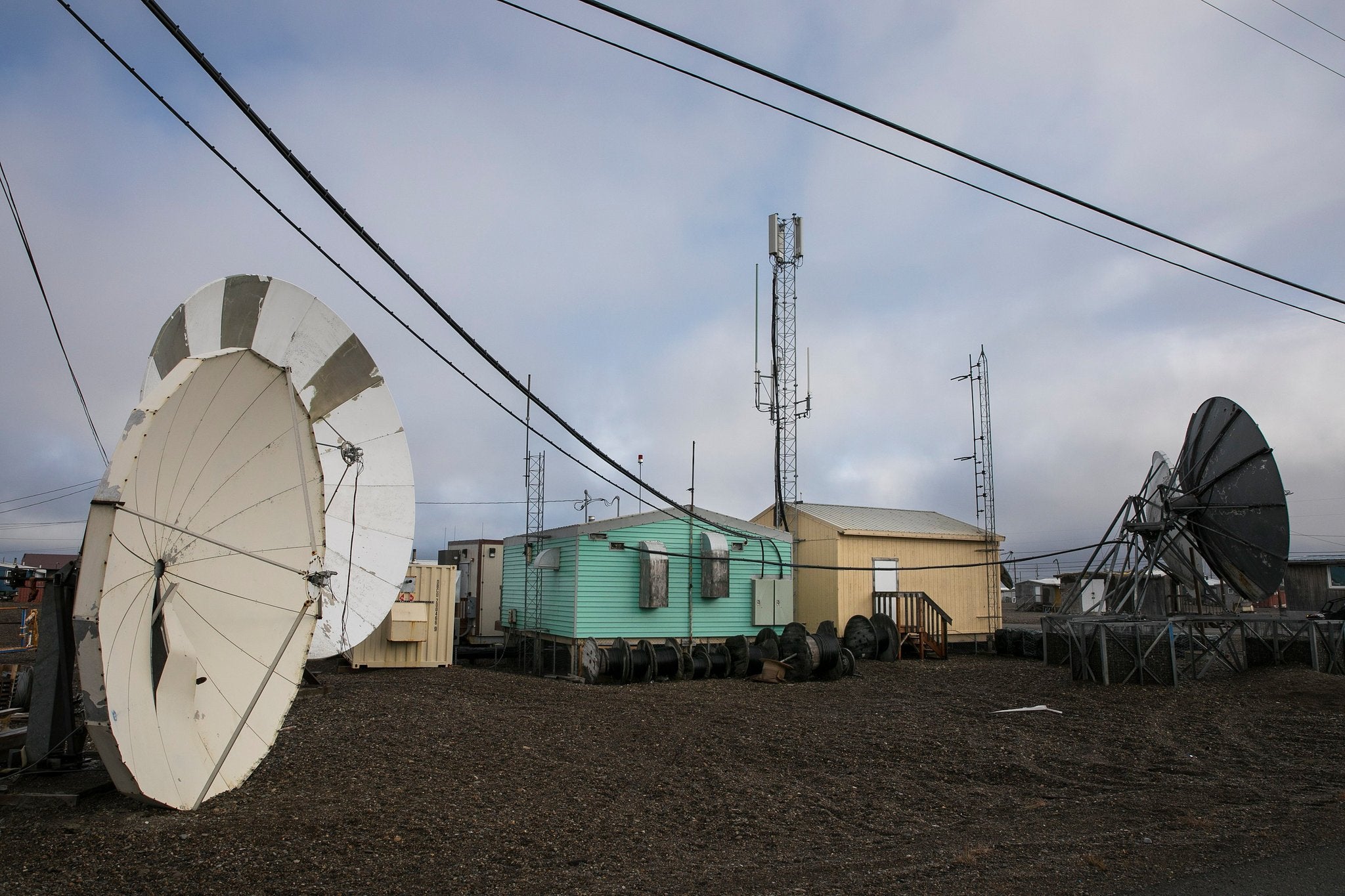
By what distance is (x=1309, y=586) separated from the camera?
34.5 metres

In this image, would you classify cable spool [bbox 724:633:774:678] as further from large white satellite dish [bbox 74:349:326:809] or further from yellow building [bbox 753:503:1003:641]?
large white satellite dish [bbox 74:349:326:809]

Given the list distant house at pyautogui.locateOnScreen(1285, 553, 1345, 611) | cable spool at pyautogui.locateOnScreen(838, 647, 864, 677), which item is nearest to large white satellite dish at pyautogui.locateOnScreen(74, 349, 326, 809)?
cable spool at pyautogui.locateOnScreen(838, 647, 864, 677)

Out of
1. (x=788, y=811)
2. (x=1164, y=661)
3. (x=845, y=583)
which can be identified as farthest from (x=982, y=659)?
(x=788, y=811)

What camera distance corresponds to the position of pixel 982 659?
70.6 feet

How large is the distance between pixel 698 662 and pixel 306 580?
1110cm

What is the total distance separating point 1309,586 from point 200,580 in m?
40.0

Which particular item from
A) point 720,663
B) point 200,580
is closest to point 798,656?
point 720,663

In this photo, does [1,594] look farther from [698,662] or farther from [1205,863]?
[1205,863]

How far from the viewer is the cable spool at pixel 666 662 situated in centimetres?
1672

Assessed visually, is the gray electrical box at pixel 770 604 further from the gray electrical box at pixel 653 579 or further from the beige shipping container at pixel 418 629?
the beige shipping container at pixel 418 629

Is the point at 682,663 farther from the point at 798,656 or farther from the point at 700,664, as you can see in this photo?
the point at 798,656

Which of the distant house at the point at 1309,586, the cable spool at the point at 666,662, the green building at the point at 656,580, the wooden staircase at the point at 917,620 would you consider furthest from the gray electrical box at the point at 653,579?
the distant house at the point at 1309,586

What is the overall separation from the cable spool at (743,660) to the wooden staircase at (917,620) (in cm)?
479

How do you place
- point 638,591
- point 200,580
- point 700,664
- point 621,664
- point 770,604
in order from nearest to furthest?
point 200,580 → point 621,664 → point 700,664 → point 638,591 → point 770,604
